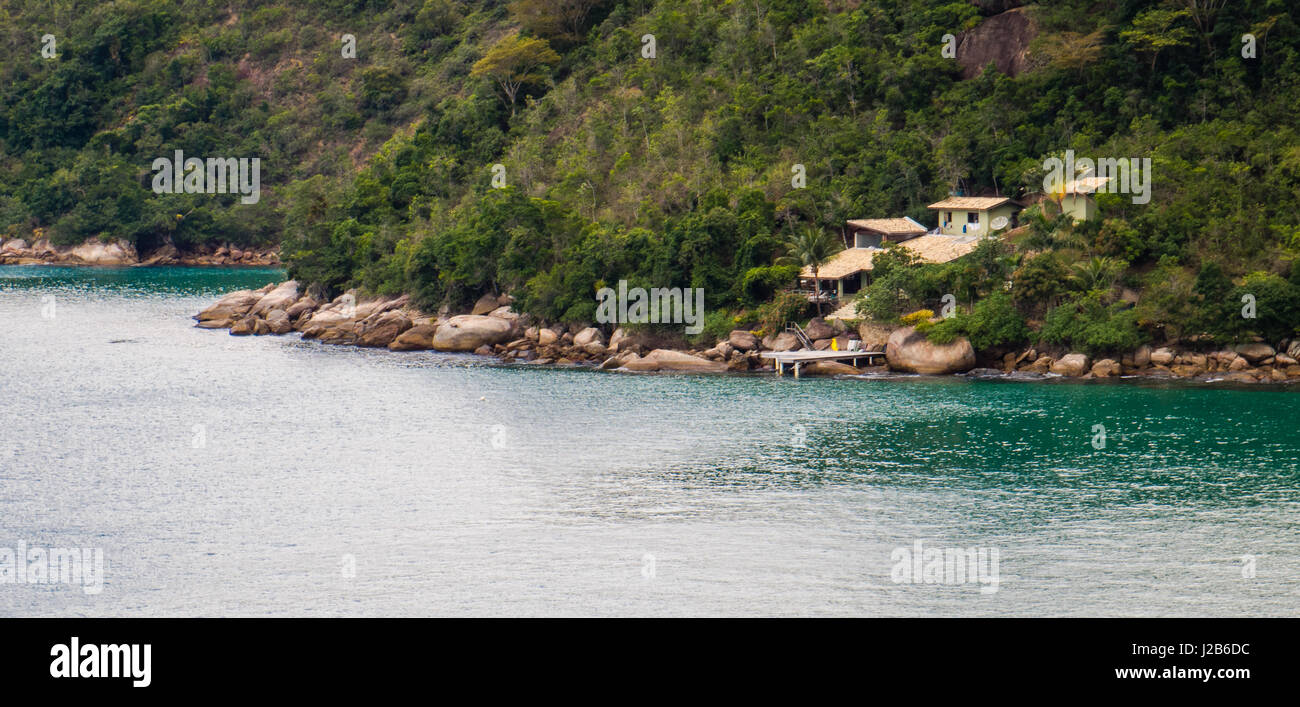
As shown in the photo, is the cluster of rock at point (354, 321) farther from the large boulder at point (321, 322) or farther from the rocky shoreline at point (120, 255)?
the rocky shoreline at point (120, 255)

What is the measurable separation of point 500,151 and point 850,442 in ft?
131

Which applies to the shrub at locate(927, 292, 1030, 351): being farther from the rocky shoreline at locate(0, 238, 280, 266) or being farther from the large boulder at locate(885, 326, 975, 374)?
the rocky shoreline at locate(0, 238, 280, 266)

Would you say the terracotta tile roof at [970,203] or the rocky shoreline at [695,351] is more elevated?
the terracotta tile roof at [970,203]

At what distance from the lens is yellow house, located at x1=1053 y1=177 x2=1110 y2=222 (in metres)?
47.8

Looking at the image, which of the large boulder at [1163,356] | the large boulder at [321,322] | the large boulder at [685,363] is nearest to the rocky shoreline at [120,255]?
the large boulder at [321,322]

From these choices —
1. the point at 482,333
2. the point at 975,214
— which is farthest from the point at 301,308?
the point at 975,214

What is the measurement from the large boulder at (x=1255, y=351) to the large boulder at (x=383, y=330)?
3530 cm

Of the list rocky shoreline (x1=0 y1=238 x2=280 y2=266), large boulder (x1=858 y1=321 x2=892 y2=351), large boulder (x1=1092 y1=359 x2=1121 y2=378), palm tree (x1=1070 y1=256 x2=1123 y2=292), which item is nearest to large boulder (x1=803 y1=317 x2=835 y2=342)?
large boulder (x1=858 y1=321 x2=892 y2=351)

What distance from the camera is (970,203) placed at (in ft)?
170

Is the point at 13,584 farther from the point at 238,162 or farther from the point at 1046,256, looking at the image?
the point at 238,162

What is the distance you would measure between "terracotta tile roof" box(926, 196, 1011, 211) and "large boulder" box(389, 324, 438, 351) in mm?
22854

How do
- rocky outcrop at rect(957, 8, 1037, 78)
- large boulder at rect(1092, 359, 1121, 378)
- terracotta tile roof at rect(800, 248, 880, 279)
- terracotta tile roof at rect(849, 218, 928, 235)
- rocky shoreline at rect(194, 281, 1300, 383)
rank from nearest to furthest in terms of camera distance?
1. rocky shoreline at rect(194, 281, 1300, 383)
2. large boulder at rect(1092, 359, 1121, 378)
3. terracotta tile roof at rect(800, 248, 880, 279)
4. terracotta tile roof at rect(849, 218, 928, 235)
5. rocky outcrop at rect(957, 8, 1037, 78)

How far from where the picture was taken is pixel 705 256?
5238 cm

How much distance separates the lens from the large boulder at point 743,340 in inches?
1943
